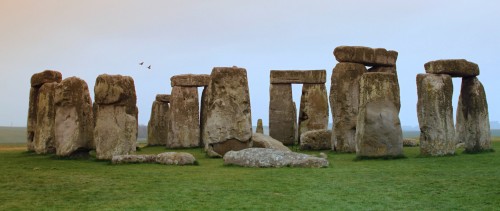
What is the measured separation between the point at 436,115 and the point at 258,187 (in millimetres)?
6616

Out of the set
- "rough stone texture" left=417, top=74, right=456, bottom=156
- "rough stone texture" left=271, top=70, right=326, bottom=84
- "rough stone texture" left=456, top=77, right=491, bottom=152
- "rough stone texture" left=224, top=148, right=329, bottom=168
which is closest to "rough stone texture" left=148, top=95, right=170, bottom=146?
"rough stone texture" left=271, top=70, right=326, bottom=84

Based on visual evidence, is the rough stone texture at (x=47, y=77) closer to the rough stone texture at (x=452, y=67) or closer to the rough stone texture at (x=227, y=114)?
the rough stone texture at (x=227, y=114)

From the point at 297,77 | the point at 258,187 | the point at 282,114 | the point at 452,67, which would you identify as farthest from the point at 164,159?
the point at 297,77

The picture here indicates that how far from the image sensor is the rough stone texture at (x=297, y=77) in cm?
2389

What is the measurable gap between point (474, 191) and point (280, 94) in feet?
50.5

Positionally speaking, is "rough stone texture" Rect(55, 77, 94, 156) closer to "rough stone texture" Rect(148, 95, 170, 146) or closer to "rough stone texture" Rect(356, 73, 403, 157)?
"rough stone texture" Rect(356, 73, 403, 157)

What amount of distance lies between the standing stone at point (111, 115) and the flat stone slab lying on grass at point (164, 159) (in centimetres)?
76

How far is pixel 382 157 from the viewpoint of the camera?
13953 millimetres

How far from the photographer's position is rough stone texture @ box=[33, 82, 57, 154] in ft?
58.3

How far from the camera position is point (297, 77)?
23922 mm

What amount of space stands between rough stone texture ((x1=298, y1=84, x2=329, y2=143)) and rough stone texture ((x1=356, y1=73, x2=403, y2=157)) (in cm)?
951

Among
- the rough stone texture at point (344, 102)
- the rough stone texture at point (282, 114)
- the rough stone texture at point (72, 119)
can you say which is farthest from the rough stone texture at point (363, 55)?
the rough stone texture at point (72, 119)

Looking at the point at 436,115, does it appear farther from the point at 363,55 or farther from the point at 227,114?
the point at 227,114

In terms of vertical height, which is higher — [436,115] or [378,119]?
[436,115]
